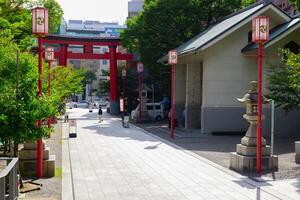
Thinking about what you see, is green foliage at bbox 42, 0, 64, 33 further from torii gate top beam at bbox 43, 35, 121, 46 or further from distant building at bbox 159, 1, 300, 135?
torii gate top beam at bbox 43, 35, 121, 46

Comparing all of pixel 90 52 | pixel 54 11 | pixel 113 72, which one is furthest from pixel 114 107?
pixel 54 11

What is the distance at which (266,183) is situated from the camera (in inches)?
500

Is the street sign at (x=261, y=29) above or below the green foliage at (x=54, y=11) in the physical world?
below

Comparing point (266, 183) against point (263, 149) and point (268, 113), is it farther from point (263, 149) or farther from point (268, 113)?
point (268, 113)

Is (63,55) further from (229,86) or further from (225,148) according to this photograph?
(225,148)

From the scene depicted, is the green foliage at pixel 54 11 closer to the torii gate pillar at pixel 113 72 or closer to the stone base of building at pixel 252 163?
the stone base of building at pixel 252 163

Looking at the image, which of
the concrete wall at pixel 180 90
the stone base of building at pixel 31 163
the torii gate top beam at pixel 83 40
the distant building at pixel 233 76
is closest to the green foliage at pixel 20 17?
the stone base of building at pixel 31 163

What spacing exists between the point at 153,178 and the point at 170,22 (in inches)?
1024

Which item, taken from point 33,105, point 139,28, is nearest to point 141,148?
point 33,105

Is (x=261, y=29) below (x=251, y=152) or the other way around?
the other way around

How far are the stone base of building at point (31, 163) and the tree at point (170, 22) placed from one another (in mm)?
25677

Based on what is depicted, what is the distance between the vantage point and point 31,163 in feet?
43.7

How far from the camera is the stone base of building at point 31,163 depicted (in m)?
13.3

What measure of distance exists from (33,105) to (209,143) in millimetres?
14356
